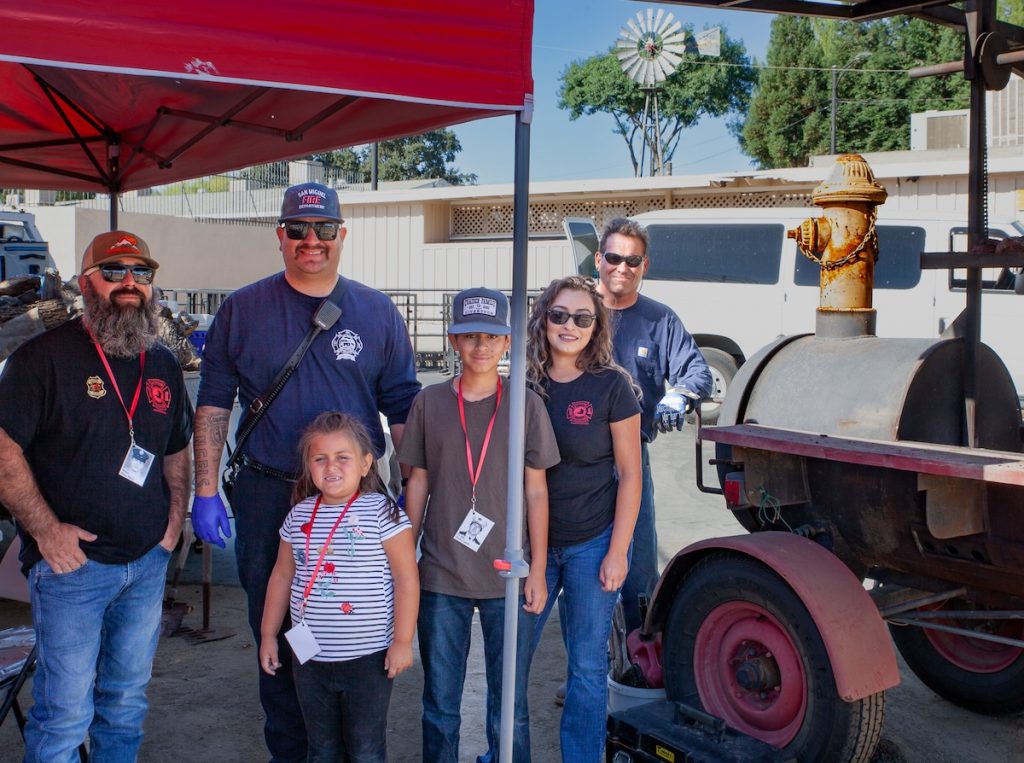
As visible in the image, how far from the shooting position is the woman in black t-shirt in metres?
3.07

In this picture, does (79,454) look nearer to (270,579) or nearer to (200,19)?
(270,579)

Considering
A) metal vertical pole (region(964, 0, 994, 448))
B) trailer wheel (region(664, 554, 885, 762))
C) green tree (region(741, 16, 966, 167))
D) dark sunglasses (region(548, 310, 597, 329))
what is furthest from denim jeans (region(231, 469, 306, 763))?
green tree (region(741, 16, 966, 167))

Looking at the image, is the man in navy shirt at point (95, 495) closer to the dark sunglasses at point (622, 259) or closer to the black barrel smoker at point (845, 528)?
the dark sunglasses at point (622, 259)

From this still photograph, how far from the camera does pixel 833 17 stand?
13.2 feet

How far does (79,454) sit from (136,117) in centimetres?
230

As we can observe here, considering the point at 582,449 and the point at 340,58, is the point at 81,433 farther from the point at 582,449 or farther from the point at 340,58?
the point at 582,449

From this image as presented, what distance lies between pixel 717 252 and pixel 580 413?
28.9ft

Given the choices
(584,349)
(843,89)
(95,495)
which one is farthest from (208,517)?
(843,89)

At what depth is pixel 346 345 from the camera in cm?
308

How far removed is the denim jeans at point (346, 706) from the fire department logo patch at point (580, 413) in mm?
927

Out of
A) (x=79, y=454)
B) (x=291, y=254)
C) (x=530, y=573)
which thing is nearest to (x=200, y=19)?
(x=291, y=254)

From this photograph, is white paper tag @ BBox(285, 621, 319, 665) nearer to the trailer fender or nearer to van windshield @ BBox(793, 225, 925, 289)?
the trailer fender

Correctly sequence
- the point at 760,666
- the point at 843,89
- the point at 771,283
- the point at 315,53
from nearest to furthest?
the point at 315,53
the point at 760,666
the point at 771,283
the point at 843,89

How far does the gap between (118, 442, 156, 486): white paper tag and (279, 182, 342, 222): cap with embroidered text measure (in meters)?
0.82
